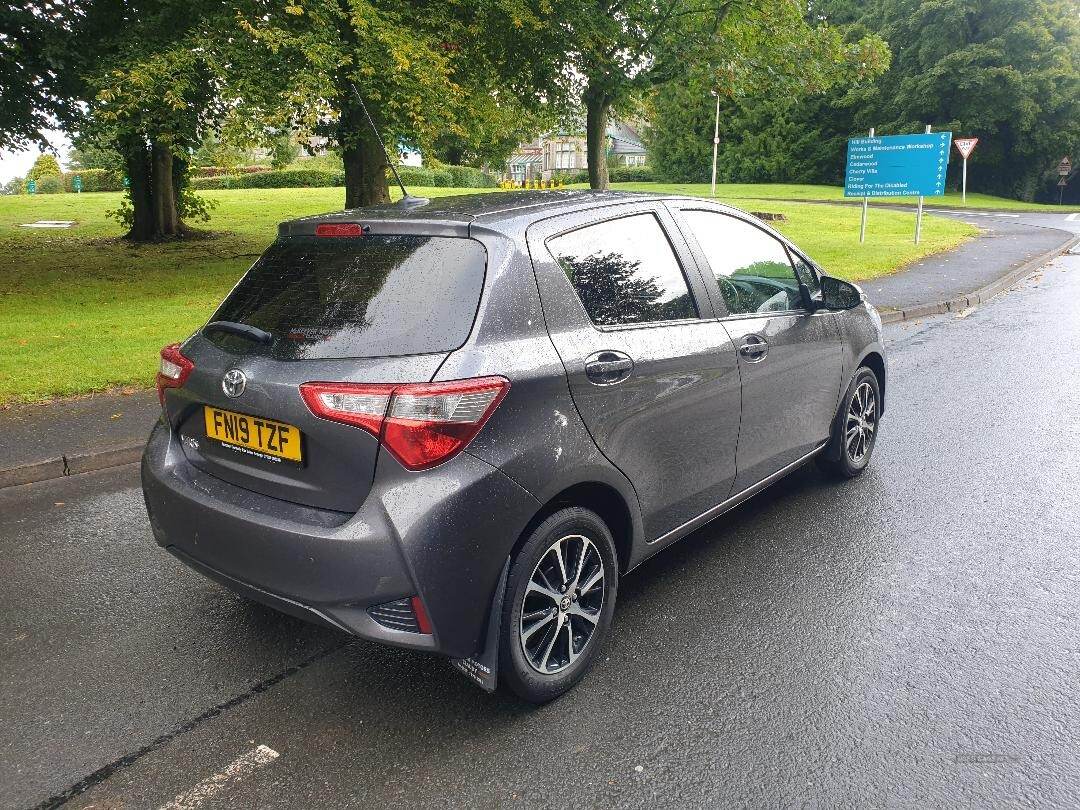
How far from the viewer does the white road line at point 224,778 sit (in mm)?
2436

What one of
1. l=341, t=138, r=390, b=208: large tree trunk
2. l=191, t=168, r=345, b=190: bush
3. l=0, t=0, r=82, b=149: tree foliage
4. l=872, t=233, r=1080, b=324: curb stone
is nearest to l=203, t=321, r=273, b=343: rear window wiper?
l=872, t=233, r=1080, b=324: curb stone

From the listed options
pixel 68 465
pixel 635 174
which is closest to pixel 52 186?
pixel 635 174

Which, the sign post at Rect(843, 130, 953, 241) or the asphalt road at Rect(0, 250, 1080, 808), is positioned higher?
the sign post at Rect(843, 130, 953, 241)

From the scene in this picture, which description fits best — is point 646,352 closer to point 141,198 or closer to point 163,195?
point 163,195

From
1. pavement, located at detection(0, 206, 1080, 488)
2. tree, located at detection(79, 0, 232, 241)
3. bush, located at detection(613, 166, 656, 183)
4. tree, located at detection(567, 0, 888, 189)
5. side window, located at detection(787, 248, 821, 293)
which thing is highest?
bush, located at detection(613, 166, 656, 183)

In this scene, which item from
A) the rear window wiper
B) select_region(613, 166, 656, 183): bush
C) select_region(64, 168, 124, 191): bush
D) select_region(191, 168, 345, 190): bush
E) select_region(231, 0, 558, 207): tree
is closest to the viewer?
the rear window wiper

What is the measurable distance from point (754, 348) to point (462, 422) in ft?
5.92

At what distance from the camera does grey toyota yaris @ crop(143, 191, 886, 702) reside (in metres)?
2.55

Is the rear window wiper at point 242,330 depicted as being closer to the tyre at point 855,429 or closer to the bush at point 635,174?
the tyre at point 855,429

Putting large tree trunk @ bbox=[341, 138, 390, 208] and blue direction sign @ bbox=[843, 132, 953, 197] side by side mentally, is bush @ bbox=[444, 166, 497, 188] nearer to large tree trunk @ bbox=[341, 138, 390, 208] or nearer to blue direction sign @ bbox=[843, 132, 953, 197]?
blue direction sign @ bbox=[843, 132, 953, 197]

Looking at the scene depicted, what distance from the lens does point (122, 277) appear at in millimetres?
14297

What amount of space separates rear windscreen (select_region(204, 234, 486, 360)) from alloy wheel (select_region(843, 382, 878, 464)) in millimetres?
2993

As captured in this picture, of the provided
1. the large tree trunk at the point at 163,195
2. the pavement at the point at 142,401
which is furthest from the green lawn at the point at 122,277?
the large tree trunk at the point at 163,195

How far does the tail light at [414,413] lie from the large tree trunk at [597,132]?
50.0 feet
